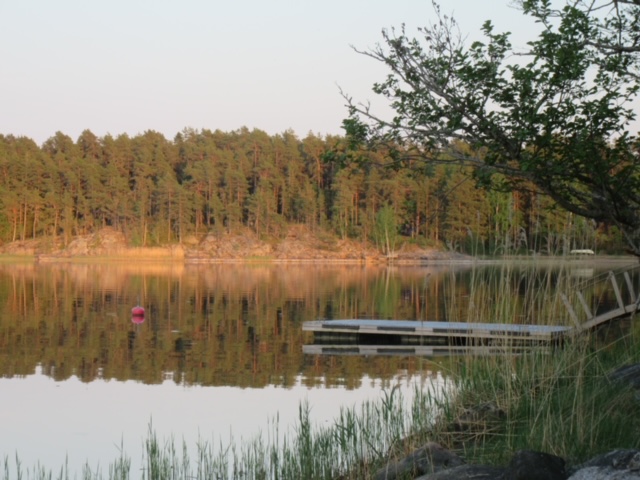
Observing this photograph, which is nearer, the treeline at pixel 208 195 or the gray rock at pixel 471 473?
the gray rock at pixel 471 473

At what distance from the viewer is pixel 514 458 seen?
15.6 feet

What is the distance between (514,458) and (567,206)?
1.89 metres

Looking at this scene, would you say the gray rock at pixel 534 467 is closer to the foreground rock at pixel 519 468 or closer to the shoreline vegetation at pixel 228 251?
the foreground rock at pixel 519 468

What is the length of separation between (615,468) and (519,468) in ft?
1.90

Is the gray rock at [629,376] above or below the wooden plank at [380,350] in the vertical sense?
A: above

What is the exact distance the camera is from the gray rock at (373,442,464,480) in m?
5.83

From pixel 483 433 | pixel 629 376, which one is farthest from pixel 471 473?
pixel 629 376

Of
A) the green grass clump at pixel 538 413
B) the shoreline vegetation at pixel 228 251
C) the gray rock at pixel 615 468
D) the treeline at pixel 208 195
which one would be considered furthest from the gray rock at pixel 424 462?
the shoreline vegetation at pixel 228 251

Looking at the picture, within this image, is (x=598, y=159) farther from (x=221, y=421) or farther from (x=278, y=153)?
(x=278, y=153)

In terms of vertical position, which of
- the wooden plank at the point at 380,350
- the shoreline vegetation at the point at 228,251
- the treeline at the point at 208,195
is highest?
the treeline at the point at 208,195

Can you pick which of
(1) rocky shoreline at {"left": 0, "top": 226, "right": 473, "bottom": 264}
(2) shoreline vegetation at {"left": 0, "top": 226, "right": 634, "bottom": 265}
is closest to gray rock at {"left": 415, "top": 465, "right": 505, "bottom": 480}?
(2) shoreline vegetation at {"left": 0, "top": 226, "right": 634, "bottom": 265}

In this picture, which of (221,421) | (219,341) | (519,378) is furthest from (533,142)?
(219,341)

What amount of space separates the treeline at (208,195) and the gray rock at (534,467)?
7724 cm

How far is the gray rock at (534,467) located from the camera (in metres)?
4.66
